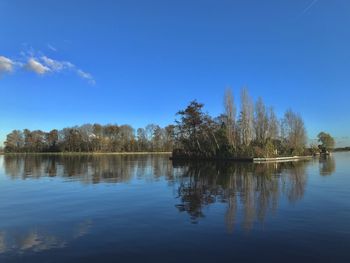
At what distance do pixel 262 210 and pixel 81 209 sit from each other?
7.52m

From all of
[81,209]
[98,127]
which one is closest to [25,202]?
[81,209]

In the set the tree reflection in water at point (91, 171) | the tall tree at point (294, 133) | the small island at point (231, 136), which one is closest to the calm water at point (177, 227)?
the tree reflection in water at point (91, 171)

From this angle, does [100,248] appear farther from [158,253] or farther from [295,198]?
[295,198]

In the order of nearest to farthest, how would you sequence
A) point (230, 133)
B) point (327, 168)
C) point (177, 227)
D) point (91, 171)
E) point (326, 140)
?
point (177, 227)
point (91, 171)
point (327, 168)
point (230, 133)
point (326, 140)

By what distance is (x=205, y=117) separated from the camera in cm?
7169

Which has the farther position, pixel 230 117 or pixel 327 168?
pixel 230 117

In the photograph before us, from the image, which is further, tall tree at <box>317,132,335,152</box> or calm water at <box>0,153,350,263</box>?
tall tree at <box>317,132,335,152</box>

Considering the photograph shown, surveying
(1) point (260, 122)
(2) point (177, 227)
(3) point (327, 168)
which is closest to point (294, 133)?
(1) point (260, 122)

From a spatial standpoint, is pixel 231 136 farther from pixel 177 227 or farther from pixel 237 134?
pixel 177 227

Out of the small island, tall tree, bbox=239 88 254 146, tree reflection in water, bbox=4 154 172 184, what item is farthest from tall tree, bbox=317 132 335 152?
tree reflection in water, bbox=4 154 172 184

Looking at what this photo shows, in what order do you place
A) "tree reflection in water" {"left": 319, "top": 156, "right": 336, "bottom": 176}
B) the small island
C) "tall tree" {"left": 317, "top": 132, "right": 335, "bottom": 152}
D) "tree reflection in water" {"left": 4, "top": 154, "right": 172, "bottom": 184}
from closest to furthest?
1. "tree reflection in water" {"left": 4, "top": 154, "right": 172, "bottom": 184}
2. "tree reflection in water" {"left": 319, "top": 156, "right": 336, "bottom": 176}
3. the small island
4. "tall tree" {"left": 317, "top": 132, "right": 335, "bottom": 152}

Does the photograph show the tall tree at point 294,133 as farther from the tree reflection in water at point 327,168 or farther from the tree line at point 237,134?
the tree reflection in water at point 327,168

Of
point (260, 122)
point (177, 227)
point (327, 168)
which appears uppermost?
point (260, 122)

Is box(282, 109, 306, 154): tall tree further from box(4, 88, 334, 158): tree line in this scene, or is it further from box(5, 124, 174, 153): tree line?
box(5, 124, 174, 153): tree line
